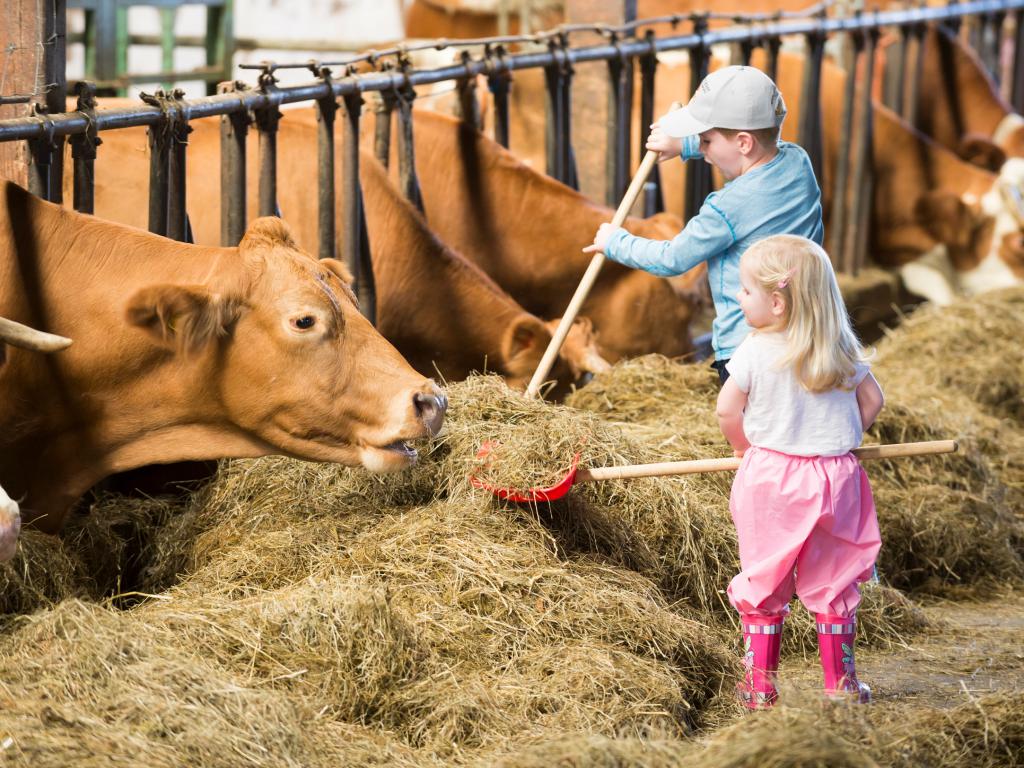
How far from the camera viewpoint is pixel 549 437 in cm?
438

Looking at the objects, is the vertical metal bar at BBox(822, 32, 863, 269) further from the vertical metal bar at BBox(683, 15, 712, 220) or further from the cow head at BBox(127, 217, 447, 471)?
the cow head at BBox(127, 217, 447, 471)

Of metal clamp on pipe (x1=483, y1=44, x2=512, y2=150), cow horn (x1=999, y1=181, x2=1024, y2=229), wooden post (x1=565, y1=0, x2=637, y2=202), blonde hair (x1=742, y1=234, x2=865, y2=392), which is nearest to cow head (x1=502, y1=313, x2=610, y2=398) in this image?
metal clamp on pipe (x1=483, y1=44, x2=512, y2=150)

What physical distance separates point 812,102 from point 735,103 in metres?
5.57

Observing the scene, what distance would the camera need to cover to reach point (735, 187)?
4383 mm

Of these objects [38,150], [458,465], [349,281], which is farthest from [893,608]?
[38,150]

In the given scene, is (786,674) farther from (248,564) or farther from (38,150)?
(38,150)

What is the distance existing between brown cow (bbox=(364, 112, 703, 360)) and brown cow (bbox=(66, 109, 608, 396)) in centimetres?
86

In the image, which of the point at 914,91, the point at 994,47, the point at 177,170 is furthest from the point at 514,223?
the point at 994,47

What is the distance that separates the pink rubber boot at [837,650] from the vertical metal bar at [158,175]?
99.0 inches

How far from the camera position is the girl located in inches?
145

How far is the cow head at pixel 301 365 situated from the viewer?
13.4 ft

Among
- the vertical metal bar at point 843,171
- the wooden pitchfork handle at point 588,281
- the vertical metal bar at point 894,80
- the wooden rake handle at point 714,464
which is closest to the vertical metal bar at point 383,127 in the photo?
the wooden pitchfork handle at point 588,281

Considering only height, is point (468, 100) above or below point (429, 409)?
above

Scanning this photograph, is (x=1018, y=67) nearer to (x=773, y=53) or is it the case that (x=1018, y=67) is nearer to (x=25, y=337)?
(x=773, y=53)
